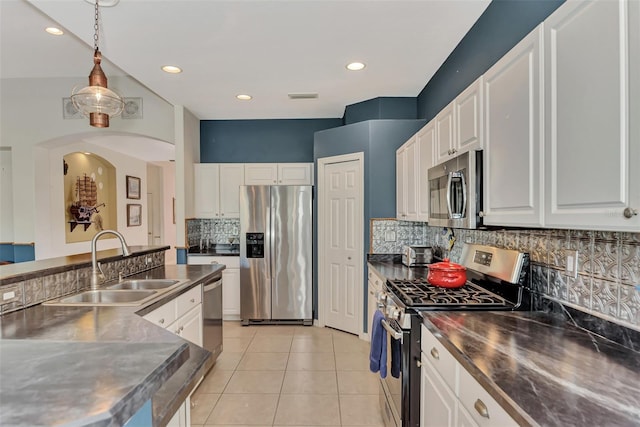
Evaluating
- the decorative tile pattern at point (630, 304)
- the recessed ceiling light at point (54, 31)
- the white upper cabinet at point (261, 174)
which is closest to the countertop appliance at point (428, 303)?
the decorative tile pattern at point (630, 304)

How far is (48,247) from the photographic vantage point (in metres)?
4.30

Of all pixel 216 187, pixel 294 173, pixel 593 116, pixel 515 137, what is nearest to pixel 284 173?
pixel 294 173

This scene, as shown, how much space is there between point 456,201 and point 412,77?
1925mm

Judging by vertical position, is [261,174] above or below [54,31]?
below

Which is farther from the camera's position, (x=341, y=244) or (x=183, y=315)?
(x=341, y=244)

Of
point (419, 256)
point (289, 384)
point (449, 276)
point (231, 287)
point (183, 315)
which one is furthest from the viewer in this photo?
point (231, 287)

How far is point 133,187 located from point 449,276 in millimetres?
7070

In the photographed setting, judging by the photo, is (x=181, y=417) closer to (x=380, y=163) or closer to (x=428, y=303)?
(x=428, y=303)

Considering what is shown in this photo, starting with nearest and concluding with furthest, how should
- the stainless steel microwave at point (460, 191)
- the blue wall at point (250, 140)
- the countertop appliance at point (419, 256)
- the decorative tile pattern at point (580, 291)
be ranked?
1. the decorative tile pattern at point (580, 291)
2. the stainless steel microwave at point (460, 191)
3. the countertop appliance at point (419, 256)
4. the blue wall at point (250, 140)

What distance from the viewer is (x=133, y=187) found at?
703 centimetres

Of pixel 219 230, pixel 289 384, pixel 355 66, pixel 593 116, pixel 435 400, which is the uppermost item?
pixel 355 66

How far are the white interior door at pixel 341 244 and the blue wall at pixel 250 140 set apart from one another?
0.96 meters

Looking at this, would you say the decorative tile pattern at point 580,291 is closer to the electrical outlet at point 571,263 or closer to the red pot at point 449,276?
the electrical outlet at point 571,263

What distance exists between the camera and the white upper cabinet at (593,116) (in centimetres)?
84
